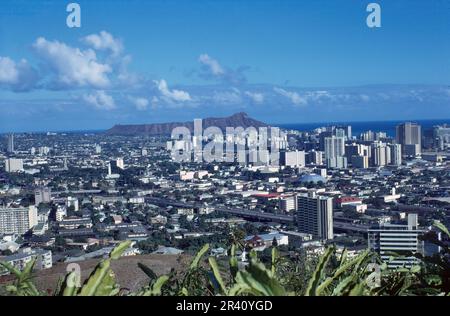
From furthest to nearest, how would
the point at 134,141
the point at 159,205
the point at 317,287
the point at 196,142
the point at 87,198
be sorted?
the point at 87,198, the point at 159,205, the point at 134,141, the point at 196,142, the point at 317,287

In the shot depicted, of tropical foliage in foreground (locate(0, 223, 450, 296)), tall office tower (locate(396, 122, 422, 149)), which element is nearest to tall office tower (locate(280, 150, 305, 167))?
tall office tower (locate(396, 122, 422, 149))

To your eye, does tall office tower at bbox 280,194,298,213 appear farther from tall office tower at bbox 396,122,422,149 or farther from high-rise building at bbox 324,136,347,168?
tall office tower at bbox 396,122,422,149

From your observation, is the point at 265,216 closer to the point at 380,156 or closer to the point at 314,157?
the point at 380,156

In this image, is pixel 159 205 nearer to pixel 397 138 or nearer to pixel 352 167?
pixel 352 167

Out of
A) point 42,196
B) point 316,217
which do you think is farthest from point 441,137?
point 42,196

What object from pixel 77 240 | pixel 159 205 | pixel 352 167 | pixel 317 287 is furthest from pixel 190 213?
pixel 317 287
